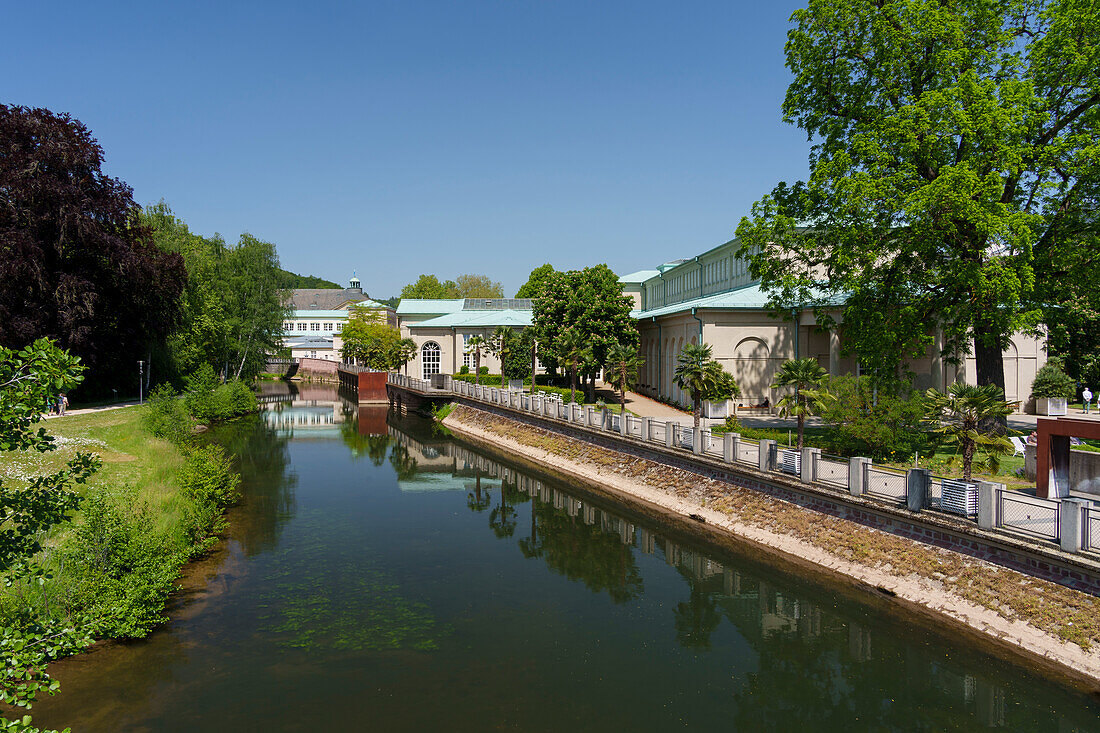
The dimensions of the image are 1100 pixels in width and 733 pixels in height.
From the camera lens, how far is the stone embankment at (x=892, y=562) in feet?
38.8

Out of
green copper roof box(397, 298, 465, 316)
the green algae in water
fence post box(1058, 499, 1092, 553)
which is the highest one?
green copper roof box(397, 298, 465, 316)

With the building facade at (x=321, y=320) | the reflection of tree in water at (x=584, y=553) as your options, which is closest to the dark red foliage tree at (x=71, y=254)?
the reflection of tree in water at (x=584, y=553)

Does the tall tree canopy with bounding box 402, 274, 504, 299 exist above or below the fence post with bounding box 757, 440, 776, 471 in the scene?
above

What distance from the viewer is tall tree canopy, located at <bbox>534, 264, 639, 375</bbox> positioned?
41719 millimetres

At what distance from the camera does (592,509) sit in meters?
24.9

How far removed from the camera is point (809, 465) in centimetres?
1827

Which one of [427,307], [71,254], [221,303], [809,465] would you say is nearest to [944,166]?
[809,465]

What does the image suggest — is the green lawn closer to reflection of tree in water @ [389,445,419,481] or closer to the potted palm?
reflection of tree in water @ [389,445,419,481]

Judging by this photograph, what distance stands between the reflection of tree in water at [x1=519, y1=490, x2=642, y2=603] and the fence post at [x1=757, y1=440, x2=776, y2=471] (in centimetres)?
443

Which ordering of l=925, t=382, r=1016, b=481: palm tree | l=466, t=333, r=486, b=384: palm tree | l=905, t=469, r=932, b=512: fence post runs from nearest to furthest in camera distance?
l=905, t=469, r=932, b=512: fence post → l=925, t=382, r=1016, b=481: palm tree → l=466, t=333, r=486, b=384: palm tree

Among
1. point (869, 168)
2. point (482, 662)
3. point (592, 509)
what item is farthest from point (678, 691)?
point (869, 168)

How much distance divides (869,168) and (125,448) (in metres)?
27.0

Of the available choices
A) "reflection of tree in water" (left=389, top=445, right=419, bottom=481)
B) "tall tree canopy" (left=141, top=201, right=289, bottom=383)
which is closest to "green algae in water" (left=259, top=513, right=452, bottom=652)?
"reflection of tree in water" (left=389, top=445, right=419, bottom=481)

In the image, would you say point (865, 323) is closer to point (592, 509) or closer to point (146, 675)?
point (592, 509)
